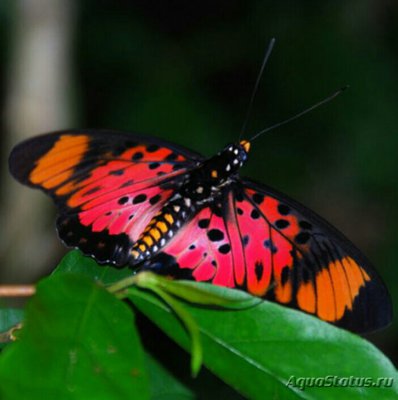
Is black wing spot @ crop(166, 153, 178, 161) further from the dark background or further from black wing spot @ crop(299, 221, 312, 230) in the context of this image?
the dark background

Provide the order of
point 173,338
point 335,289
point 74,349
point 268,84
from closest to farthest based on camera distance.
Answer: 1. point 74,349
2. point 173,338
3. point 335,289
4. point 268,84

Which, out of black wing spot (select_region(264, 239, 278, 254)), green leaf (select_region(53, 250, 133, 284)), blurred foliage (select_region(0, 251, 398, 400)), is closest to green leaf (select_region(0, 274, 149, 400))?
blurred foliage (select_region(0, 251, 398, 400))

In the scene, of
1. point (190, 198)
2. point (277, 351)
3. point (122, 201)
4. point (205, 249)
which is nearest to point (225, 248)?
point (205, 249)

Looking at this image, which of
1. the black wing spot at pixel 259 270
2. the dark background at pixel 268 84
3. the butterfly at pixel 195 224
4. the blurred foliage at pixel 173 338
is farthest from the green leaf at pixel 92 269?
the dark background at pixel 268 84

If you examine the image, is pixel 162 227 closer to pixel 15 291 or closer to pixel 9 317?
pixel 9 317

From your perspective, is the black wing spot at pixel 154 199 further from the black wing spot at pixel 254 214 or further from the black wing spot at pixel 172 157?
the black wing spot at pixel 254 214
